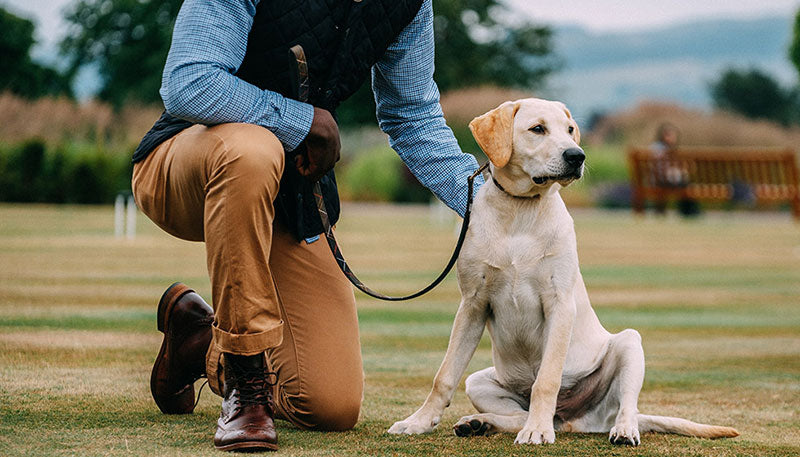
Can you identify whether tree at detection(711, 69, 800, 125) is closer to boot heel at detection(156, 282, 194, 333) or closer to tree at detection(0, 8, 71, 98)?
tree at detection(0, 8, 71, 98)

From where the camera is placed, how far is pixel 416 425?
13.0 ft

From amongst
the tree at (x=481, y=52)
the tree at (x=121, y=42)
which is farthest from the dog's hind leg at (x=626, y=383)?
the tree at (x=121, y=42)

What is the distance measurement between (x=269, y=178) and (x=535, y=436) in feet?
4.06

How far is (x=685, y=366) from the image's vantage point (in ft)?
20.4

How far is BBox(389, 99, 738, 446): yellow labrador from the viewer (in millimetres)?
3902

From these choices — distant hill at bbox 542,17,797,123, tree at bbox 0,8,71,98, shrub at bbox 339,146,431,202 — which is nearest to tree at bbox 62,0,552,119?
tree at bbox 0,8,71,98

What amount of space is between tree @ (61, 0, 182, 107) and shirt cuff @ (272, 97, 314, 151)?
4620cm

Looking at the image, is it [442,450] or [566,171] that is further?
[566,171]

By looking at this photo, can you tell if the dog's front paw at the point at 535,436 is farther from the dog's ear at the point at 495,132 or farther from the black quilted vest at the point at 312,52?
the black quilted vest at the point at 312,52

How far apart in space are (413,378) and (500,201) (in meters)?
1.75

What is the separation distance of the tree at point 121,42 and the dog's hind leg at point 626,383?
4631 centimetres

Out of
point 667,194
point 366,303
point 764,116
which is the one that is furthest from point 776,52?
point 366,303

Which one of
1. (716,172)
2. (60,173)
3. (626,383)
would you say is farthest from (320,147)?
(60,173)

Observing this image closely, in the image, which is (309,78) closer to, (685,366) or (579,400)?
(579,400)
